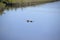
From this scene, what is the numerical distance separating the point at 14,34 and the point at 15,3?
0.44m

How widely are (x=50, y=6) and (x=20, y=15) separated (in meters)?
0.43

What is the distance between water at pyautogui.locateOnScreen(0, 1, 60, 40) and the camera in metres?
1.40

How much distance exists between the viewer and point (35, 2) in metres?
1.41

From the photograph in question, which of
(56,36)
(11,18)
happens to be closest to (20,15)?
(11,18)

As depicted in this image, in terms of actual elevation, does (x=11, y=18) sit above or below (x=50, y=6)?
below

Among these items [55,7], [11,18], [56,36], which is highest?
[55,7]

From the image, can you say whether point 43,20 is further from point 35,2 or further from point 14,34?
point 14,34

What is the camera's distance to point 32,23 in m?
1.43

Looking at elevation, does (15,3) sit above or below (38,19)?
above

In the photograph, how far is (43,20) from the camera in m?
1.42

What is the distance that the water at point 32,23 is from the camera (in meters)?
1.40

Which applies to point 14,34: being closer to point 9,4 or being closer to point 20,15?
point 20,15

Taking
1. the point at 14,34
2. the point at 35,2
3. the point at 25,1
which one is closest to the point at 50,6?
the point at 35,2

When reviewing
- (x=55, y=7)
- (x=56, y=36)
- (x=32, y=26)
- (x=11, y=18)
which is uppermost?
(x=55, y=7)
